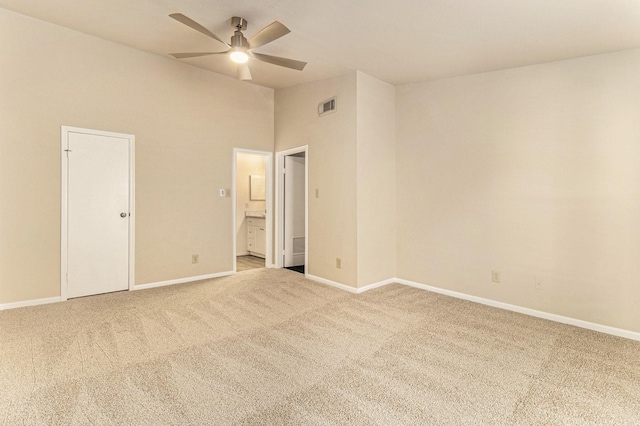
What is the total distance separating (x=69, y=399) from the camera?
1915 millimetres

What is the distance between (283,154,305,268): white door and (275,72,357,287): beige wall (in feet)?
1.79

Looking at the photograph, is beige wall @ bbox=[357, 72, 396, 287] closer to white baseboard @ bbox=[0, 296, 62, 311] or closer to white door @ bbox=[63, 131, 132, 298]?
white door @ bbox=[63, 131, 132, 298]

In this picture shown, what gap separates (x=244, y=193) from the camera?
23.0ft

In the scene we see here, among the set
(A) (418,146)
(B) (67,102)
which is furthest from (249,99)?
(A) (418,146)

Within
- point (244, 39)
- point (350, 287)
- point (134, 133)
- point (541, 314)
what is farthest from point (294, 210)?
point (541, 314)

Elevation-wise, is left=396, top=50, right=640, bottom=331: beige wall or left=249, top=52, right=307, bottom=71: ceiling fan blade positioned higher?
left=249, top=52, right=307, bottom=71: ceiling fan blade

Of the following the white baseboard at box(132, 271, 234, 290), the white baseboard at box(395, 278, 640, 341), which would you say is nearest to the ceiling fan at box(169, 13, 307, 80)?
the white baseboard at box(132, 271, 234, 290)

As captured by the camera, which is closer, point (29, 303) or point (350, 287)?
point (29, 303)

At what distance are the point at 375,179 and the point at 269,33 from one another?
2.32m

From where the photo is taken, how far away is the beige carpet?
6.03 feet

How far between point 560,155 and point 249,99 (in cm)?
420

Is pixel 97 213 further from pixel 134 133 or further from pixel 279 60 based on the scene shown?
pixel 279 60

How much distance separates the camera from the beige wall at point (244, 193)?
22.5 ft

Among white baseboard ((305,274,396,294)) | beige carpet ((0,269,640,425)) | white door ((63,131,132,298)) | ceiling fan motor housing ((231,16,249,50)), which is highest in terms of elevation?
ceiling fan motor housing ((231,16,249,50))
